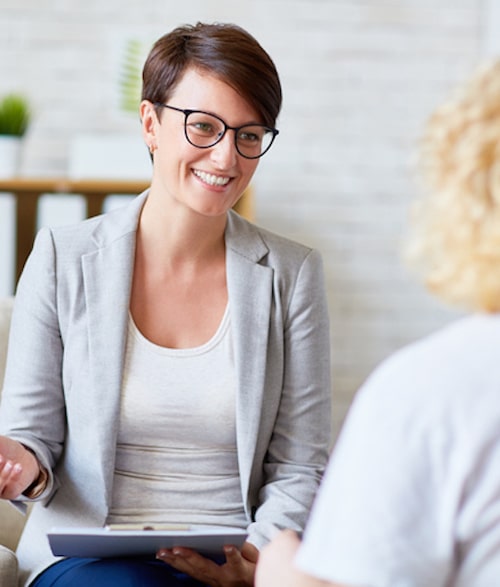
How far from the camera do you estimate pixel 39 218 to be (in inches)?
140

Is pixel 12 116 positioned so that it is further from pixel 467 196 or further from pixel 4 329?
pixel 467 196

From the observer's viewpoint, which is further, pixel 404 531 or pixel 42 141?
pixel 42 141

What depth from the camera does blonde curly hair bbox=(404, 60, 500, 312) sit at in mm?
905

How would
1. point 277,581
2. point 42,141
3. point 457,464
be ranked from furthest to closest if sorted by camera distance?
1. point 42,141
2. point 277,581
3. point 457,464

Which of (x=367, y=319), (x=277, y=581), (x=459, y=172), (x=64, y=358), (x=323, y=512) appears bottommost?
(x=367, y=319)

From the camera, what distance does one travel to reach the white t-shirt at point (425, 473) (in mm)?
864

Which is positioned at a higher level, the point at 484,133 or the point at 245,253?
the point at 484,133

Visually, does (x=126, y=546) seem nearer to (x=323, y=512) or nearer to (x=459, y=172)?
(x=323, y=512)

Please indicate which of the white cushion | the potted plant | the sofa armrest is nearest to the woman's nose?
the white cushion

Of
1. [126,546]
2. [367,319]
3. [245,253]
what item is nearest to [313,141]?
[367,319]

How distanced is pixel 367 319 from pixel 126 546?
8.38 feet

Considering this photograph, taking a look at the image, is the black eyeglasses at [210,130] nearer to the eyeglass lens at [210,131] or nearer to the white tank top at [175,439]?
the eyeglass lens at [210,131]

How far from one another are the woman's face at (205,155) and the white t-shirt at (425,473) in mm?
955

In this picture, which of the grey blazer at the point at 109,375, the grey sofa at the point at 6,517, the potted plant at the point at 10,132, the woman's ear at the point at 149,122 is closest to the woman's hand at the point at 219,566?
the grey blazer at the point at 109,375
